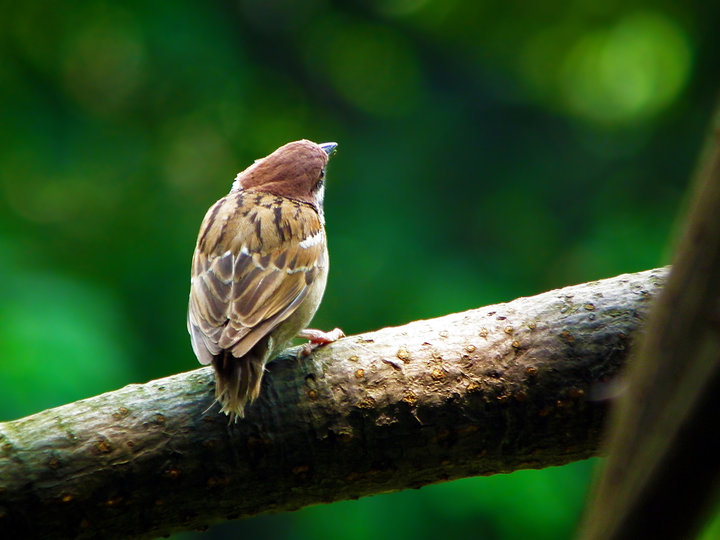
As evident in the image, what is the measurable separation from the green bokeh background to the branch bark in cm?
445

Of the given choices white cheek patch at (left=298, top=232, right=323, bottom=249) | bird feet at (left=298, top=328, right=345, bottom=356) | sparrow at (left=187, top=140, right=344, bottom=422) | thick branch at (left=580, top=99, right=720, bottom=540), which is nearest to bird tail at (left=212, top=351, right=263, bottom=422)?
sparrow at (left=187, top=140, right=344, bottom=422)

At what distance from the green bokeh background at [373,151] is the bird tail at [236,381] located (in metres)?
4.34

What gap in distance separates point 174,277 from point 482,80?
4858 millimetres

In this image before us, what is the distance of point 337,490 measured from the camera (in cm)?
299

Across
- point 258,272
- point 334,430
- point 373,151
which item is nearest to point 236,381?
point 334,430

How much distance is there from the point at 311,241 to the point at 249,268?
0.51m

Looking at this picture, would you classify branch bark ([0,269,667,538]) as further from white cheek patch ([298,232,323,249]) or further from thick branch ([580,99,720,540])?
thick branch ([580,99,720,540])

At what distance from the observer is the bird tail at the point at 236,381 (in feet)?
9.52

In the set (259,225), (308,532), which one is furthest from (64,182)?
(259,225)

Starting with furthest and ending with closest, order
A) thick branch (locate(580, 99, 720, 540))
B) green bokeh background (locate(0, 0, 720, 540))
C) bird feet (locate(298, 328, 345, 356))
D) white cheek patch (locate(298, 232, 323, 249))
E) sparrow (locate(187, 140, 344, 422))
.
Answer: green bokeh background (locate(0, 0, 720, 540))
white cheek patch (locate(298, 232, 323, 249))
bird feet (locate(298, 328, 345, 356))
sparrow (locate(187, 140, 344, 422))
thick branch (locate(580, 99, 720, 540))

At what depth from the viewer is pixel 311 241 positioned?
4.25m

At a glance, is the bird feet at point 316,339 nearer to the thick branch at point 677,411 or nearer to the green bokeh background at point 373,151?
the thick branch at point 677,411

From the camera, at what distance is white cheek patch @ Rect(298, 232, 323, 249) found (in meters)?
4.18

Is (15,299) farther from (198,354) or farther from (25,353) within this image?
(198,354)
